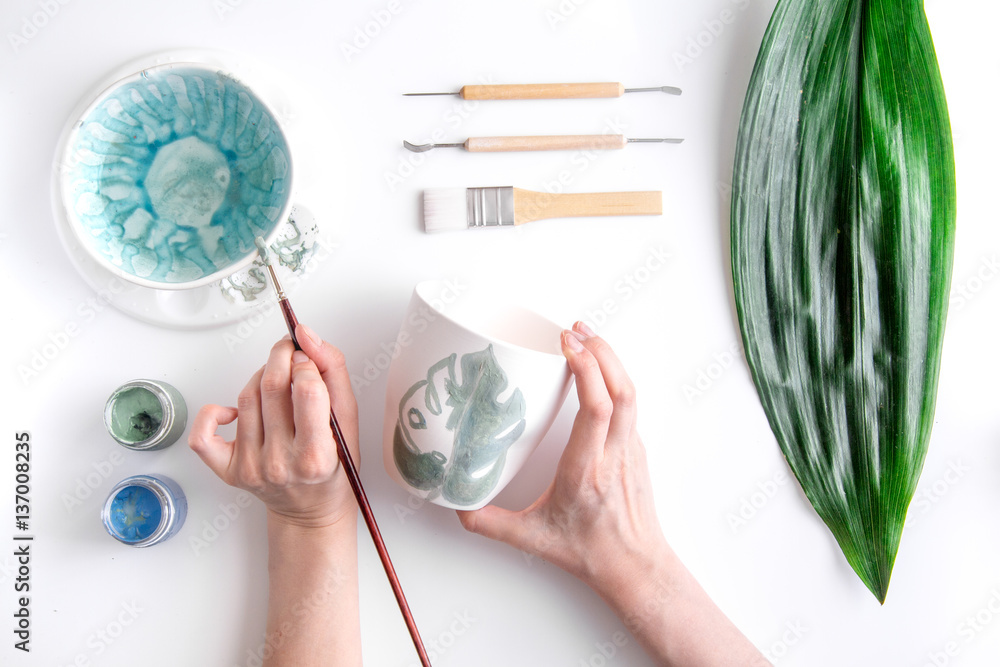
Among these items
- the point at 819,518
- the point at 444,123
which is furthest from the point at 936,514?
the point at 444,123

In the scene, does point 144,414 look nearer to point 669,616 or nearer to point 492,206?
point 492,206

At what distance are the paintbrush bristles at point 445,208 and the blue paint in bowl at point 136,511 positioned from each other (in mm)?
454

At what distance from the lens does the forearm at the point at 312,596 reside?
631 mm

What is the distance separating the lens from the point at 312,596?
0.64 meters

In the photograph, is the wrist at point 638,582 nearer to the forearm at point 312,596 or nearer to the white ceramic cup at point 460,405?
the white ceramic cup at point 460,405

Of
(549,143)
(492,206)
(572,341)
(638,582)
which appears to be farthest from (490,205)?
(638,582)

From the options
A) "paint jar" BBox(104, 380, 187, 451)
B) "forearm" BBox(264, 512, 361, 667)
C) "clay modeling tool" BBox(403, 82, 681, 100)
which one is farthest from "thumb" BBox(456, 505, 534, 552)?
"clay modeling tool" BBox(403, 82, 681, 100)

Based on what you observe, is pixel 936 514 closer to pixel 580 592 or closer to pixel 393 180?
pixel 580 592

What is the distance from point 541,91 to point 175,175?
0.44 m

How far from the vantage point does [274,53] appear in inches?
28.2

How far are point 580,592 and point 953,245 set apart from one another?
62cm

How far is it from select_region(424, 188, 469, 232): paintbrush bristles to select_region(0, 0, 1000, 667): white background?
0.07 feet

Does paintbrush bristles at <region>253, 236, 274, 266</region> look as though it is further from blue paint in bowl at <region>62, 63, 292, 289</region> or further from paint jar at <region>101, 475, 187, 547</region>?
paint jar at <region>101, 475, 187, 547</region>

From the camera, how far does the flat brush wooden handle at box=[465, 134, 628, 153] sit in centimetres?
71
